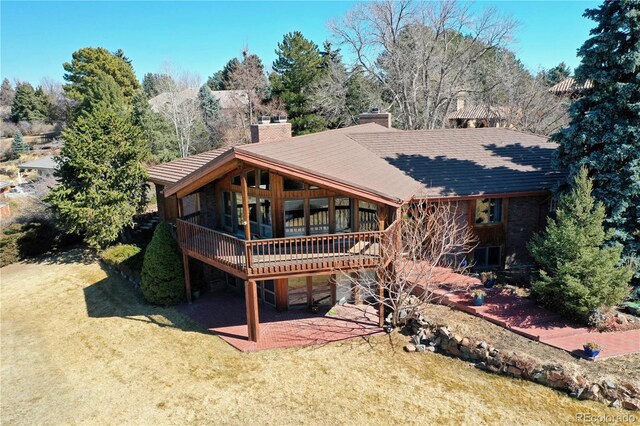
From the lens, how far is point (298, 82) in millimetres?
42625

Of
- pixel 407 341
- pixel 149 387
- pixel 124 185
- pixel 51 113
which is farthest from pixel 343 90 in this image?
pixel 51 113

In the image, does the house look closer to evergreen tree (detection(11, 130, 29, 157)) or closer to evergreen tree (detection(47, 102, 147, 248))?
evergreen tree (detection(47, 102, 147, 248))

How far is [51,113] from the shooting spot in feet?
225

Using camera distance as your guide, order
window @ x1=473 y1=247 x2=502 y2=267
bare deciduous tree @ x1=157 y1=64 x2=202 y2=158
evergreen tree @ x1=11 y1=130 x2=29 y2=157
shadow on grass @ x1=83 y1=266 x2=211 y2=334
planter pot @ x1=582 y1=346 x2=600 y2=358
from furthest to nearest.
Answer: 1. evergreen tree @ x1=11 y1=130 x2=29 y2=157
2. bare deciduous tree @ x1=157 y1=64 x2=202 y2=158
3. window @ x1=473 y1=247 x2=502 y2=267
4. shadow on grass @ x1=83 y1=266 x2=211 y2=334
5. planter pot @ x1=582 y1=346 x2=600 y2=358

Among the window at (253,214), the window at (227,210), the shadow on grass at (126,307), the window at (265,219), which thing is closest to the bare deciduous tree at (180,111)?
the shadow on grass at (126,307)

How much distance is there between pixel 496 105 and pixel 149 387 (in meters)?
41.2

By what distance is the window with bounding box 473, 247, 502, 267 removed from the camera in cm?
1853

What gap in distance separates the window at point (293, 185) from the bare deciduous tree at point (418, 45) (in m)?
25.0

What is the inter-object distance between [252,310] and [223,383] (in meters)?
2.57

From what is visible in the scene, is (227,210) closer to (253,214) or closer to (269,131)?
(253,214)

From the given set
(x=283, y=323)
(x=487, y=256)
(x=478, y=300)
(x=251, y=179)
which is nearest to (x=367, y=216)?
(x=251, y=179)

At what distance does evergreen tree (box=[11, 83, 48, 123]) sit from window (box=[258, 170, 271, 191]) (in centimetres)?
6795

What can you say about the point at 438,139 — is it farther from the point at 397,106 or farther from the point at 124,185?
the point at 397,106

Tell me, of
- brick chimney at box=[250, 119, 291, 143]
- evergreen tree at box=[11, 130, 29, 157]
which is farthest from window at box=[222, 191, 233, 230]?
Result: evergreen tree at box=[11, 130, 29, 157]
